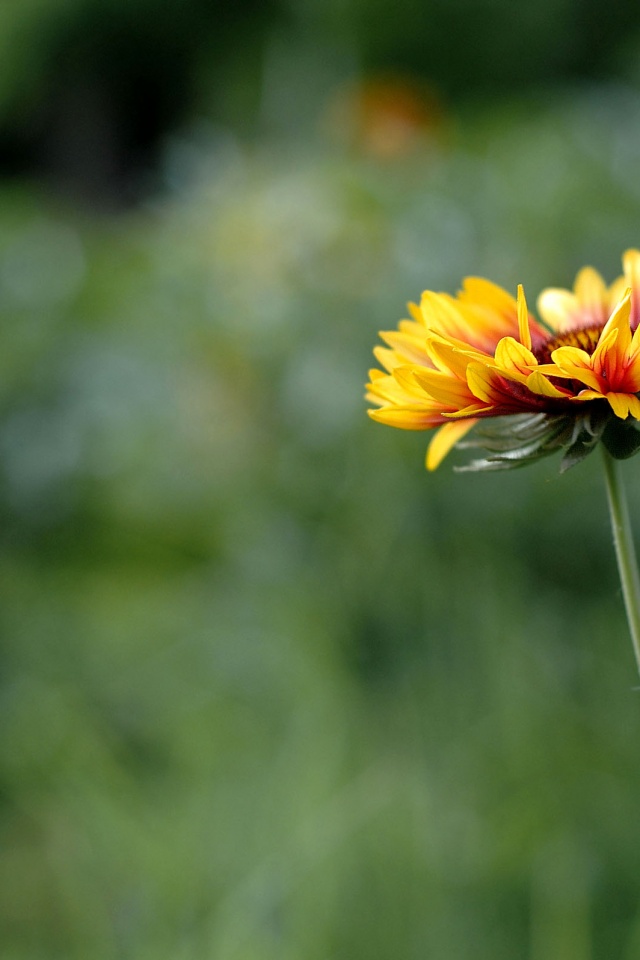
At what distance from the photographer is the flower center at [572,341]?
0.59m

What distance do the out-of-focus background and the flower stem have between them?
2.6 inches

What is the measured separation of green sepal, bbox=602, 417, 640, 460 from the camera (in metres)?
0.46

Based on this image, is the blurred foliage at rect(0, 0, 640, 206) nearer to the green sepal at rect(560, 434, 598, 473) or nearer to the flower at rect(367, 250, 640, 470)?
the flower at rect(367, 250, 640, 470)

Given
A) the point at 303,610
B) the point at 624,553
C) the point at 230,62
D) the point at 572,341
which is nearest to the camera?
the point at 624,553

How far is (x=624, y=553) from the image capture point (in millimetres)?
441

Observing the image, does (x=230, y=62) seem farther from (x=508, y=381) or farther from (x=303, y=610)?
(x=508, y=381)

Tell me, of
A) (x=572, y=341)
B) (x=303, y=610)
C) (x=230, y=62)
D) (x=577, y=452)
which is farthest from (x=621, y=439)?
(x=230, y=62)

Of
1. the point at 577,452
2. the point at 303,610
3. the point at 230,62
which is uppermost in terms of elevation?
the point at 230,62

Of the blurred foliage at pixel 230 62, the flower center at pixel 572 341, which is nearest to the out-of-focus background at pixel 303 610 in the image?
the flower center at pixel 572 341

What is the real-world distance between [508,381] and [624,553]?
0.30ft

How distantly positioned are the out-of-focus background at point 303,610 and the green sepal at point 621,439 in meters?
0.10

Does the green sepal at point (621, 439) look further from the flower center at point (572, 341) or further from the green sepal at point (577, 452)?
the flower center at point (572, 341)

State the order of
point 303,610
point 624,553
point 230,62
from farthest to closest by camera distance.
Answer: point 230,62, point 303,610, point 624,553

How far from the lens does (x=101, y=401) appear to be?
2.61m
